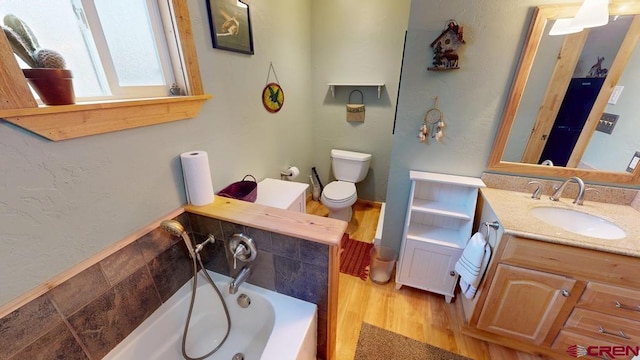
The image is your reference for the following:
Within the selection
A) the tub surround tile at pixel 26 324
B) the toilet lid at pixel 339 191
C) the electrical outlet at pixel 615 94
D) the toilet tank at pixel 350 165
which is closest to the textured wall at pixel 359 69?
the toilet tank at pixel 350 165

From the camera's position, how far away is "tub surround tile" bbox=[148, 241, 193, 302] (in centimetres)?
109

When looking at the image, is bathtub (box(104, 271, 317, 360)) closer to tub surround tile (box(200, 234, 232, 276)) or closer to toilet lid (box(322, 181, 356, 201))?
tub surround tile (box(200, 234, 232, 276))

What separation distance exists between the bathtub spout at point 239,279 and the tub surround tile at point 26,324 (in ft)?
1.87

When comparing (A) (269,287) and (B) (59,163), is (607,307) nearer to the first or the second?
(A) (269,287)

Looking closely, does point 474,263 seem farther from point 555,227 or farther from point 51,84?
point 51,84

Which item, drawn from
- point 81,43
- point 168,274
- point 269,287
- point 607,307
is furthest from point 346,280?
point 81,43

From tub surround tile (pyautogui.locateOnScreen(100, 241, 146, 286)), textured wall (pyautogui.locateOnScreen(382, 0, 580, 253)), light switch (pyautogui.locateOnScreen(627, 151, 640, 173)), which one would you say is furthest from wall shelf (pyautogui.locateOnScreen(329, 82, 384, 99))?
tub surround tile (pyautogui.locateOnScreen(100, 241, 146, 286))

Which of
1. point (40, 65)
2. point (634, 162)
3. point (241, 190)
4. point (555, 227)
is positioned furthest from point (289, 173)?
point (634, 162)

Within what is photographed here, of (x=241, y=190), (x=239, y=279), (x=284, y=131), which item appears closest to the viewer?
(x=239, y=279)

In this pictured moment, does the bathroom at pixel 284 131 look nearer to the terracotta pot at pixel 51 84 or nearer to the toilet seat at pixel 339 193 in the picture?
the terracotta pot at pixel 51 84

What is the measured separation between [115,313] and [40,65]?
0.94 meters

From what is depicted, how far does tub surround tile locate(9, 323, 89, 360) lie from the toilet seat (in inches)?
72.1

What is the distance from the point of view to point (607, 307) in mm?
1102

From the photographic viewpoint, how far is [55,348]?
77 centimetres
